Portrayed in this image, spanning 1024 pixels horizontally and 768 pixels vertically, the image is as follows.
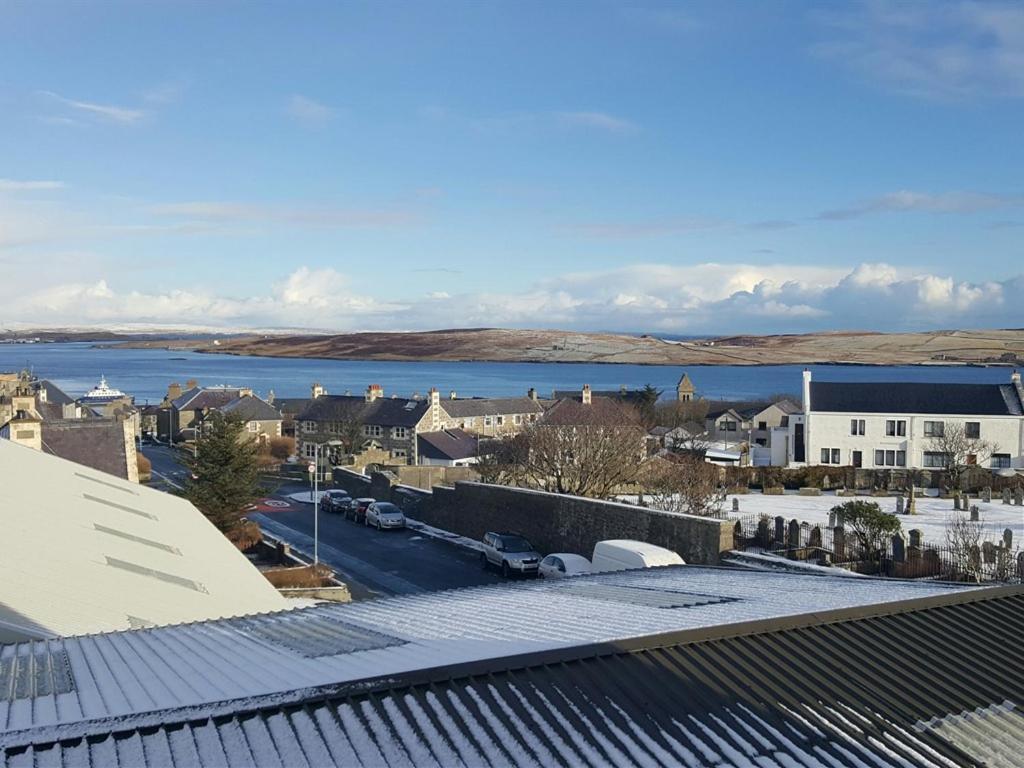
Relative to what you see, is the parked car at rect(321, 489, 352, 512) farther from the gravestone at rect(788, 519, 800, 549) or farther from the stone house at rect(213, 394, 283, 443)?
the stone house at rect(213, 394, 283, 443)

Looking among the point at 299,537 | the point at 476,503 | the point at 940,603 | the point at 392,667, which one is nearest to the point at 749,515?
the point at 476,503

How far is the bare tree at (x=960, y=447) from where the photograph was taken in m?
44.1

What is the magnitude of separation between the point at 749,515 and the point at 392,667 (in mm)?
24735

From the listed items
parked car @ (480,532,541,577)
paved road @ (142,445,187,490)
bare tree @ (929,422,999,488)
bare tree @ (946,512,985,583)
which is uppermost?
bare tree @ (946,512,985,583)

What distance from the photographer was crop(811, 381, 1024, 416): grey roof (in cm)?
4822

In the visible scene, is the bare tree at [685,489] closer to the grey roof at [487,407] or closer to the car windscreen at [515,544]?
the car windscreen at [515,544]

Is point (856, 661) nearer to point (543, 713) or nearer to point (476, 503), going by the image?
point (543, 713)

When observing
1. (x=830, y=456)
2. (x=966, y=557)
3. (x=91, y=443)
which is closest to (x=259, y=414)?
(x=91, y=443)

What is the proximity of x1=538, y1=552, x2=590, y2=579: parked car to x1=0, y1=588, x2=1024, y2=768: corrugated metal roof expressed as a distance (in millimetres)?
15795

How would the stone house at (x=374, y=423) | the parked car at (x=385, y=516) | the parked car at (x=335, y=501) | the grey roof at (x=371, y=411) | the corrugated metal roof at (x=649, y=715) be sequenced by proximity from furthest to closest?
the grey roof at (x=371, y=411) < the stone house at (x=374, y=423) < the parked car at (x=335, y=501) < the parked car at (x=385, y=516) < the corrugated metal roof at (x=649, y=715)

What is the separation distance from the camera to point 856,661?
8797 mm

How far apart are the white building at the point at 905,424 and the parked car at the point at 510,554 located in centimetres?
2446

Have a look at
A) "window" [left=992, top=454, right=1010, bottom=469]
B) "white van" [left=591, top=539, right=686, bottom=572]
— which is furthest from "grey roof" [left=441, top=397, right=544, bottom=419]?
"white van" [left=591, top=539, right=686, bottom=572]

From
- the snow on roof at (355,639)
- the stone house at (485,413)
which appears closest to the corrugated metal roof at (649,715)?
the snow on roof at (355,639)
